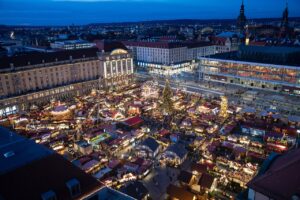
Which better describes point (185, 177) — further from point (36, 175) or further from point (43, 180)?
point (36, 175)

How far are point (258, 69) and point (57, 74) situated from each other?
6755cm

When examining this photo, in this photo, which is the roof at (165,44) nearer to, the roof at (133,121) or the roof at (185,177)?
the roof at (133,121)

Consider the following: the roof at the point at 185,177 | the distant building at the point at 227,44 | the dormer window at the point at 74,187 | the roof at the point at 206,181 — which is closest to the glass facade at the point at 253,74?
the distant building at the point at 227,44

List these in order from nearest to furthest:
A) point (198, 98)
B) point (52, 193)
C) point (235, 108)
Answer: point (52, 193) < point (235, 108) < point (198, 98)

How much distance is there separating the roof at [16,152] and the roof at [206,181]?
69.7 ft

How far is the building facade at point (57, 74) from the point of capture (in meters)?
68.0

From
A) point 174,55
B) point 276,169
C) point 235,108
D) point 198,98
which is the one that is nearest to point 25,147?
point 276,169

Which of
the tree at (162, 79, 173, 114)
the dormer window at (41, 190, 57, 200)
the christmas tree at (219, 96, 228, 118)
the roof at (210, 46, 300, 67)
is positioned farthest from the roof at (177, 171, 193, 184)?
the roof at (210, 46, 300, 67)

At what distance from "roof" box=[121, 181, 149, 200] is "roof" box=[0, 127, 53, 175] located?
14.0 metres

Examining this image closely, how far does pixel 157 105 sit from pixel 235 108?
68.3 ft

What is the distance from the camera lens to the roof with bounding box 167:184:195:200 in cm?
3156

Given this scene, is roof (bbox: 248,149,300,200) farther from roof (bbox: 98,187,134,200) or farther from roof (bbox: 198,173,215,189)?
roof (bbox: 198,173,215,189)

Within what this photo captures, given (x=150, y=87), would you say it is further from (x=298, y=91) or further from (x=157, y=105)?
(x=298, y=91)

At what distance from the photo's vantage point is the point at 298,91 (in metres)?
75.4
